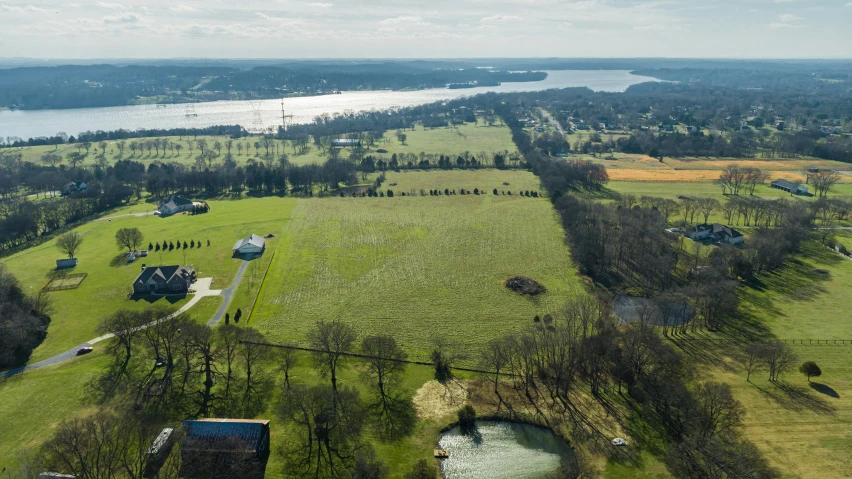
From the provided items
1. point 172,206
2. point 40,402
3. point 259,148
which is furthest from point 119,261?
point 259,148

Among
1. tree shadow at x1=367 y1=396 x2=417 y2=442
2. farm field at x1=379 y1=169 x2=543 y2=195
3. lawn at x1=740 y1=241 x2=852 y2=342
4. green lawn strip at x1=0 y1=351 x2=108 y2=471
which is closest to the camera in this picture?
green lawn strip at x1=0 y1=351 x2=108 y2=471

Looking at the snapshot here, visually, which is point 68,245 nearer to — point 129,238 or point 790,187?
point 129,238

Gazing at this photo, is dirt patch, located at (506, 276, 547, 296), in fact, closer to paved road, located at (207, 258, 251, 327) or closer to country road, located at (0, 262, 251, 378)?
paved road, located at (207, 258, 251, 327)

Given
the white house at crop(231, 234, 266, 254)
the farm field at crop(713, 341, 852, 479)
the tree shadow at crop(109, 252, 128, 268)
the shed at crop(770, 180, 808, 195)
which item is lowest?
the farm field at crop(713, 341, 852, 479)

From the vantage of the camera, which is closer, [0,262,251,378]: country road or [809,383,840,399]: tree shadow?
[809,383,840,399]: tree shadow

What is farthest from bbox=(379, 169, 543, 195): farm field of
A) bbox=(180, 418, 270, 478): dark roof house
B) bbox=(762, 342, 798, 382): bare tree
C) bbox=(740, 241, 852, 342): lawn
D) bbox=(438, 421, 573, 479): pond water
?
bbox=(180, 418, 270, 478): dark roof house

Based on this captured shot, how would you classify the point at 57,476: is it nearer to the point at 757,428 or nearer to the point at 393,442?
the point at 393,442
